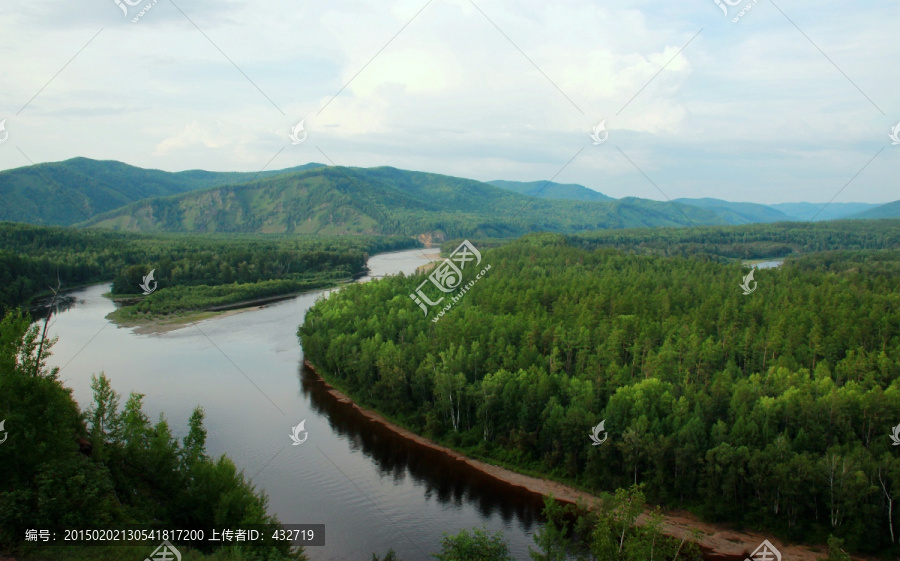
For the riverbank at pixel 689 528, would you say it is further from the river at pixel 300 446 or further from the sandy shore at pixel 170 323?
the sandy shore at pixel 170 323

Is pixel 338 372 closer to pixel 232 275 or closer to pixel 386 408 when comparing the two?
pixel 386 408

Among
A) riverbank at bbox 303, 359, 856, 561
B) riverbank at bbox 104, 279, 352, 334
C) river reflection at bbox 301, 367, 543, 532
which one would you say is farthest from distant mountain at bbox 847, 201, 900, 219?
river reflection at bbox 301, 367, 543, 532

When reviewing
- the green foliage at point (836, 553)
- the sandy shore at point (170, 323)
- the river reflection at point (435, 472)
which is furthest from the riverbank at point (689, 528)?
the sandy shore at point (170, 323)

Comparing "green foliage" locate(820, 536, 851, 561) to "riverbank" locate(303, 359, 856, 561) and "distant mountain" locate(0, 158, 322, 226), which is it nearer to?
"riverbank" locate(303, 359, 856, 561)

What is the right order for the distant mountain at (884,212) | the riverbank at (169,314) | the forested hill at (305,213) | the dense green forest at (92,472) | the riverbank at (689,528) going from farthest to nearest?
the distant mountain at (884,212) < the forested hill at (305,213) < the riverbank at (169,314) < the riverbank at (689,528) < the dense green forest at (92,472)

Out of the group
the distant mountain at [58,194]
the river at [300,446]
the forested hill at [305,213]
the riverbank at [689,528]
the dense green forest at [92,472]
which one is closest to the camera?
the dense green forest at [92,472]

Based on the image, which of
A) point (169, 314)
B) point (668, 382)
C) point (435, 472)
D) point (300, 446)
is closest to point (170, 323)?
point (169, 314)
